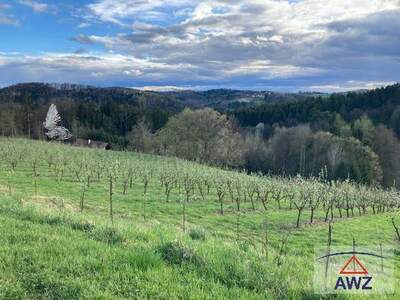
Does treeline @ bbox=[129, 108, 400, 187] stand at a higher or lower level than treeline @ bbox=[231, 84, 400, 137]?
lower

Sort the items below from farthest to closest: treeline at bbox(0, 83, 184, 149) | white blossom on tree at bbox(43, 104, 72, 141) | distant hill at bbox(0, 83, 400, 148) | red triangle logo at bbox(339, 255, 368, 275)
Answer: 1. distant hill at bbox(0, 83, 400, 148)
2. treeline at bbox(0, 83, 184, 149)
3. white blossom on tree at bbox(43, 104, 72, 141)
4. red triangle logo at bbox(339, 255, 368, 275)

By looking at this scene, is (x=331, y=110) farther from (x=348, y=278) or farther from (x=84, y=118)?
(x=348, y=278)

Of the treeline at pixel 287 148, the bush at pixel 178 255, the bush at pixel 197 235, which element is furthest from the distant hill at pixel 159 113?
the bush at pixel 178 255

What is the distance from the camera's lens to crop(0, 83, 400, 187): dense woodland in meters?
63.9

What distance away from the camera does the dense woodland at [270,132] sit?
6391 cm

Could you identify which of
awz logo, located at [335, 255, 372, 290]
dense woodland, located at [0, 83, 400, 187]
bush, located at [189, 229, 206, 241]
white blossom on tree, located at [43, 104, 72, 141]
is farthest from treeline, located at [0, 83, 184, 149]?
awz logo, located at [335, 255, 372, 290]

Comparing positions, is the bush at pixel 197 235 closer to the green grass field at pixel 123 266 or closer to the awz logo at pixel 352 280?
the green grass field at pixel 123 266

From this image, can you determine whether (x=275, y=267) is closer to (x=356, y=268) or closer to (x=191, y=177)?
(x=356, y=268)

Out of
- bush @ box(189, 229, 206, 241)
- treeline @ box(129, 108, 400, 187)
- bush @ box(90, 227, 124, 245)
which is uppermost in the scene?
bush @ box(90, 227, 124, 245)

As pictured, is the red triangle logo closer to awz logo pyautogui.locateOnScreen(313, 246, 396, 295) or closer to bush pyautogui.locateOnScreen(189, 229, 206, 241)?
awz logo pyautogui.locateOnScreen(313, 246, 396, 295)

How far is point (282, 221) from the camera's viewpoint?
22.1 metres

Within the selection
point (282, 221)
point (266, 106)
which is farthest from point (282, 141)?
point (282, 221)

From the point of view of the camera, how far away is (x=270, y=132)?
10150cm

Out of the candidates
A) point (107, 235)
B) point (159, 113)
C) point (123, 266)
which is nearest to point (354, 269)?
point (123, 266)
